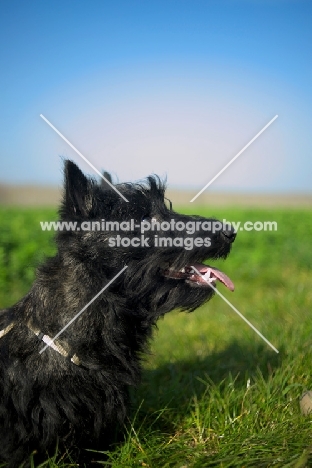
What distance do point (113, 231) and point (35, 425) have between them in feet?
4.63

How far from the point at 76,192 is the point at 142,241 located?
566 mm

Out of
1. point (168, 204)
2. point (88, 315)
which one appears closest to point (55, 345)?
point (88, 315)

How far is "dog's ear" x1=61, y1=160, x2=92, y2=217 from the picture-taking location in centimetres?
329

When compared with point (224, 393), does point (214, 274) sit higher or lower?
higher

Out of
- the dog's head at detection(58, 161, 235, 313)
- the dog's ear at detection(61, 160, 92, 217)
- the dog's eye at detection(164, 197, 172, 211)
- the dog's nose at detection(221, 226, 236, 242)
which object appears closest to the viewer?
the dog's ear at detection(61, 160, 92, 217)

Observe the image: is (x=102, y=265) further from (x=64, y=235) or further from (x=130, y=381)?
(x=130, y=381)

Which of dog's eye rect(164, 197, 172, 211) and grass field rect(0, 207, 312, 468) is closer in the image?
grass field rect(0, 207, 312, 468)

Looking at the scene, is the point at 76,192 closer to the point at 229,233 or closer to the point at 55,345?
the point at 55,345

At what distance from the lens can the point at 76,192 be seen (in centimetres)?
335

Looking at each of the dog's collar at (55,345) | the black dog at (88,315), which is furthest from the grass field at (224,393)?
the dog's collar at (55,345)

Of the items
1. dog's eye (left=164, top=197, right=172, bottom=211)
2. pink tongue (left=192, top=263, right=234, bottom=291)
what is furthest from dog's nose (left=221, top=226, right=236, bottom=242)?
dog's eye (left=164, top=197, right=172, bottom=211)

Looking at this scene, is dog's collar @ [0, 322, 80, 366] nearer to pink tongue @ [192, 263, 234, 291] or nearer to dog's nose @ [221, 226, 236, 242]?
pink tongue @ [192, 263, 234, 291]

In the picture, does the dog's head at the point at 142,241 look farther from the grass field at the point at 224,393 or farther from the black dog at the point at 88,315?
the grass field at the point at 224,393

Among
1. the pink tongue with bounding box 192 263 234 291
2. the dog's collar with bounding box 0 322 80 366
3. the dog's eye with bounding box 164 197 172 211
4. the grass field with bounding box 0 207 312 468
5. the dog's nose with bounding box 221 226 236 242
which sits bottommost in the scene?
the grass field with bounding box 0 207 312 468
